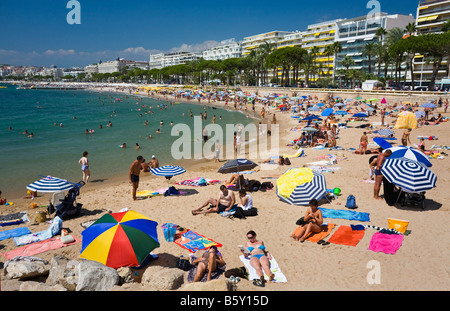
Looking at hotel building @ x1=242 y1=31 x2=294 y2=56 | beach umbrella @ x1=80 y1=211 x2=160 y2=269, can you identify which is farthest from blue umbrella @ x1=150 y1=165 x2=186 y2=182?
hotel building @ x1=242 y1=31 x2=294 y2=56

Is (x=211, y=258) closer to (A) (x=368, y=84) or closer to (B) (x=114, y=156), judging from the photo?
(B) (x=114, y=156)

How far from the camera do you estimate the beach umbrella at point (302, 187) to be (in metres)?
8.48

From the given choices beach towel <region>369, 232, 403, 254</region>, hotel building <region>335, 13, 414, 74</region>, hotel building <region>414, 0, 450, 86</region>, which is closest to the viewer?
beach towel <region>369, 232, 403, 254</region>

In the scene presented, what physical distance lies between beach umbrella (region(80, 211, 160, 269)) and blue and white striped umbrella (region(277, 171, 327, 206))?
4588 mm

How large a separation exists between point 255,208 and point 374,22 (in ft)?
253

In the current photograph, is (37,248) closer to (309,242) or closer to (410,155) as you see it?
(309,242)

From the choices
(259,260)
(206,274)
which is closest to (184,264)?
(206,274)

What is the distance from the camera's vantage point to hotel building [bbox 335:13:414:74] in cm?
6888

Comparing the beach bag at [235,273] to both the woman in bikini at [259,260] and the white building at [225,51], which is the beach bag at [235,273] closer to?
the woman in bikini at [259,260]

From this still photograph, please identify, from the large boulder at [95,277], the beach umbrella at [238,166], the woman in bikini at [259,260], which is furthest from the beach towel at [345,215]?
the large boulder at [95,277]

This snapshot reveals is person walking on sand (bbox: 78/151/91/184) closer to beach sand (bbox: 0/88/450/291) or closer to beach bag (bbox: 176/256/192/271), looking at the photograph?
beach sand (bbox: 0/88/450/291)

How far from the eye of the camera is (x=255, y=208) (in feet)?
28.0
